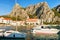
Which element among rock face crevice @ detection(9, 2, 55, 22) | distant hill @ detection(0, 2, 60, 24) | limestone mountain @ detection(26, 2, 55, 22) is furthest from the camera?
limestone mountain @ detection(26, 2, 55, 22)

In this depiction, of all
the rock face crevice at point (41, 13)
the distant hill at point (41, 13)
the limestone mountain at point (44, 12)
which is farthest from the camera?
the limestone mountain at point (44, 12)

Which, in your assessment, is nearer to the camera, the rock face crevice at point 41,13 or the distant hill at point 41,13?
the distant hill at point 41,13

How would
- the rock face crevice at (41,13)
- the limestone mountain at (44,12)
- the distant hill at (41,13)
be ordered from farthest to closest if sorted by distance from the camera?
the limestone mountain at (44,12) < the rock face crevice at (41,13) < the distant hill at (41,13)

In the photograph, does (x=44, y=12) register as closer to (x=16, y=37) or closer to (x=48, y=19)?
(x=48, y=19)

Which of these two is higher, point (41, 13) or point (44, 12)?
point (44, 12)

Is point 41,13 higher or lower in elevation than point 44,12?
lower

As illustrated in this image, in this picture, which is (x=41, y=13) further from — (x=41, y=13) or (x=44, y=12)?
(x=44, y=12)

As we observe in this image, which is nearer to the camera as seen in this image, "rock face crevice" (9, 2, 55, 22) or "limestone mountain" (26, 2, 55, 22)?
"rock face crevice" (9, 2, 55, 22)

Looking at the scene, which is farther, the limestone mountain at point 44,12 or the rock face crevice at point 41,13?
the limestone mountain at point 44,12

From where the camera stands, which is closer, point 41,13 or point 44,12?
point 44,12

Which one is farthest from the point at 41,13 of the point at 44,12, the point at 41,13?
the point at 44,12

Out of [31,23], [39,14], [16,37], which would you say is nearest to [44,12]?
[39,14]

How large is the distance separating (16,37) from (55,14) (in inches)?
5274

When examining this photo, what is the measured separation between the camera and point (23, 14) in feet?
504
